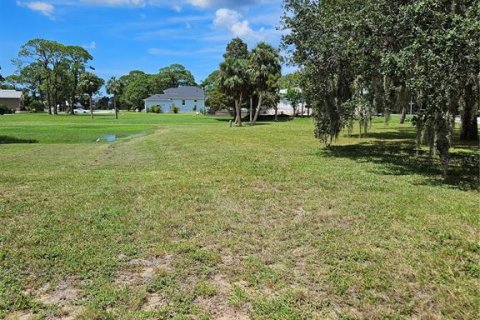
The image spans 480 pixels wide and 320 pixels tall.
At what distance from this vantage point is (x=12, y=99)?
283 feet

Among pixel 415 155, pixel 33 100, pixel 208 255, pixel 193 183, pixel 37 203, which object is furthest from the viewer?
pixel 33 100

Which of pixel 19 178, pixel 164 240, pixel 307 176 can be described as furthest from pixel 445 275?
pixel 19 178

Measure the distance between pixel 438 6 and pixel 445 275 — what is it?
5834 mm

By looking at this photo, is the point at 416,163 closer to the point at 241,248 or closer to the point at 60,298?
the point at 241,248

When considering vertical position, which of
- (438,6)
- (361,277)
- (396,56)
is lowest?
(361,277)

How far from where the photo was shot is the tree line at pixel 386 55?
7441 mm

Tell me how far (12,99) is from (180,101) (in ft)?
111

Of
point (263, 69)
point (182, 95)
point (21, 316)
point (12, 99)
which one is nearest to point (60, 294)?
point (21, 316)

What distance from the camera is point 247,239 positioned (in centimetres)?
506

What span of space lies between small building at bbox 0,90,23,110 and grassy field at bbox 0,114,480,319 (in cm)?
8777

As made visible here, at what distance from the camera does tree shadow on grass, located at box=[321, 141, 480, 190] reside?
8.73 m

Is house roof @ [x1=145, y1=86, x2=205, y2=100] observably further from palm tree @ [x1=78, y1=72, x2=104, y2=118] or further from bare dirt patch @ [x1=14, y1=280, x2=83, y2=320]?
bare dirt patch @ [x1=14, y1=280, x2=83, y2=320]

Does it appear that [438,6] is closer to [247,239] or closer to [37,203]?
[247,239]

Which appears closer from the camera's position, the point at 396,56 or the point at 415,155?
the point at 396,56
